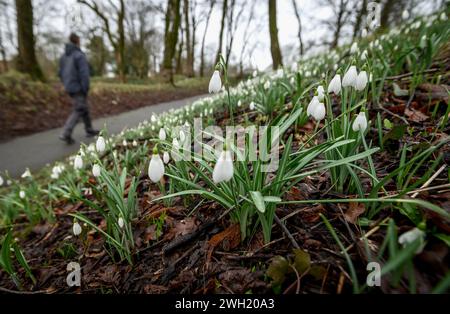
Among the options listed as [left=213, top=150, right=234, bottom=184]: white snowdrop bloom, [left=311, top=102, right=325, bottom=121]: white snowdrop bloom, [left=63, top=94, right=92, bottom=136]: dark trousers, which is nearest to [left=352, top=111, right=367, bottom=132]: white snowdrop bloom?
[left=311, top=102, right=325, bottom=121]: white snowdrop bloom

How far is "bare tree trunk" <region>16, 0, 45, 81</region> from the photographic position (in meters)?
8.39

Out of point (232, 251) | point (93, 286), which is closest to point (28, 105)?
point (93, 286)

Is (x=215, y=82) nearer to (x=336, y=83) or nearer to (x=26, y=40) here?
(x=336, y=83)

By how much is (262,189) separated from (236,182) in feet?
0.54

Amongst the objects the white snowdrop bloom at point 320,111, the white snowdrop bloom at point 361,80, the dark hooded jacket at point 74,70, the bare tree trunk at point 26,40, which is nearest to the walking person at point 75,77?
the dark hooded jacket at point 74,70

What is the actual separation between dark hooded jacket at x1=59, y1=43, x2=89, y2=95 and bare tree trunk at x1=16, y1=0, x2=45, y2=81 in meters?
4.55

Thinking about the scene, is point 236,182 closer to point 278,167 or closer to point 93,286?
point 278,167

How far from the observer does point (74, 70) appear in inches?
225

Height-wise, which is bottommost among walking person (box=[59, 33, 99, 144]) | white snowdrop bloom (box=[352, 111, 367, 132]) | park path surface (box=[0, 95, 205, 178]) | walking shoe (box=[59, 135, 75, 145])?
park path surface (box=[0, 95, 205, 178])

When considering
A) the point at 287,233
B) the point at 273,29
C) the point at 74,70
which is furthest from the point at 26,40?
the point at 287,233

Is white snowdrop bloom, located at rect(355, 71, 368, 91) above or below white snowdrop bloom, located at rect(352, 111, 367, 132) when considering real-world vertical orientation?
above

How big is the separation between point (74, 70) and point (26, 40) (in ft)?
16.5

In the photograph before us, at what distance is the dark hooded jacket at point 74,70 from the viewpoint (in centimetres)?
568

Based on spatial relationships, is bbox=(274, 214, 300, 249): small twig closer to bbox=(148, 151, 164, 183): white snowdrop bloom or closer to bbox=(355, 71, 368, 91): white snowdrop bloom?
bbox=(148, 151, 164, 183): white snowdrop bloom
